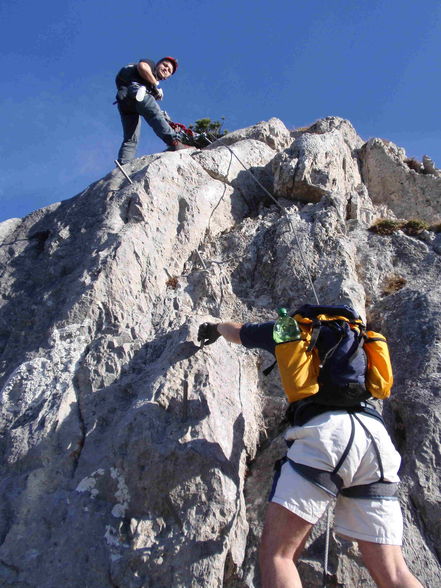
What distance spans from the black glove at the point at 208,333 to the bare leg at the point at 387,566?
2859mm

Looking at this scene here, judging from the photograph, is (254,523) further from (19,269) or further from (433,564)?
(19,269)

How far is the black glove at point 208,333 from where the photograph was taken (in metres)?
6.71

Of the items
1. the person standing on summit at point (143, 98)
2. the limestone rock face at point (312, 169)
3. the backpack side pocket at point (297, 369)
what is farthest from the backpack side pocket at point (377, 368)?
the person standing on summit at point (143, 98)

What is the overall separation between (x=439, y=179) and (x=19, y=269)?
10.0 metres

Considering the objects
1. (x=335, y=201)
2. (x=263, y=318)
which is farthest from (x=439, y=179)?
(x=263, y=318)

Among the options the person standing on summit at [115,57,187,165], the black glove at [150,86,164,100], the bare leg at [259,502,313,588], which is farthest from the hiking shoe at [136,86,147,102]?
the bare leg at [259,502,313,588]

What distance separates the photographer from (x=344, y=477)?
476 cm

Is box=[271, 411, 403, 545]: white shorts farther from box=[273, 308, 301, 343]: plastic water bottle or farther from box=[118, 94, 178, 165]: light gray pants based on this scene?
box=[118, 94, 178, 165]: light gray pants

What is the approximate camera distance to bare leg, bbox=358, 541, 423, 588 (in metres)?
4.41

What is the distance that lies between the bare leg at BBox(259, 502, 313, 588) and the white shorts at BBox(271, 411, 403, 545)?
0.29 feet

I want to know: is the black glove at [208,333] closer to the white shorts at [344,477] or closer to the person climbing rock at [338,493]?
the person climbing rock at [338,493]

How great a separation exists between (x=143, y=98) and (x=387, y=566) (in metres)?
10.2

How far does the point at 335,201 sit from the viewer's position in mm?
9906

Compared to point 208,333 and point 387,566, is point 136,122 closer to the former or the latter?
point 208,333
